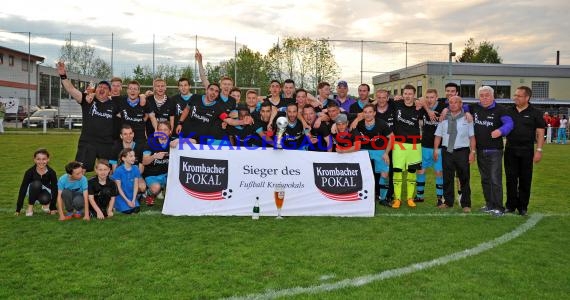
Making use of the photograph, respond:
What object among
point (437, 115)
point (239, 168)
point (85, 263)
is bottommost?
point (85, 263)

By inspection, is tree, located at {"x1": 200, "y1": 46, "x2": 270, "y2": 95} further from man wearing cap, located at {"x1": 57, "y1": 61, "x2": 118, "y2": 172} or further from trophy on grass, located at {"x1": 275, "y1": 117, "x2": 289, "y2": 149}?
trophy on grass, located at {"x1": 275, "y1": 117, "x2": 289, "y2": 149}

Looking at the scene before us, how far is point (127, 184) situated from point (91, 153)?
1072 mm

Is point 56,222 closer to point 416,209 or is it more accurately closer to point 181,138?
point 181,138

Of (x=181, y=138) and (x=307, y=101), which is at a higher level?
(x=307, y=101)

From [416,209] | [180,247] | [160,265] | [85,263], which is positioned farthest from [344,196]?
[85,263]

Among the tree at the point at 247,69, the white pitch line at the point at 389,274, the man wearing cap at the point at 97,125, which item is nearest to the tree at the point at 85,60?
the tree at the point at 247,69

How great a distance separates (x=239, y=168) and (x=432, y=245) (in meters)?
2.99

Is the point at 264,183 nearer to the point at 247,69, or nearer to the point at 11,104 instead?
the point at 247,69

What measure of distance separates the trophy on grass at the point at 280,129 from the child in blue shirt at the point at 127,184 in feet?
7.08

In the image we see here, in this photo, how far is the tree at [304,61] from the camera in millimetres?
30750

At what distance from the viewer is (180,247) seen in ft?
17.4

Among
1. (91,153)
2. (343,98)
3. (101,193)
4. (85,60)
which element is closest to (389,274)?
(101,193)

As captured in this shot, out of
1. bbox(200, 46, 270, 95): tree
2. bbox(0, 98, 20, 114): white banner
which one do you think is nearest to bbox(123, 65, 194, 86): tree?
bbox(200, 46, 270, 95): tree

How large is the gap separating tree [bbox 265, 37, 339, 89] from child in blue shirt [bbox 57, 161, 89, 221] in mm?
23974
